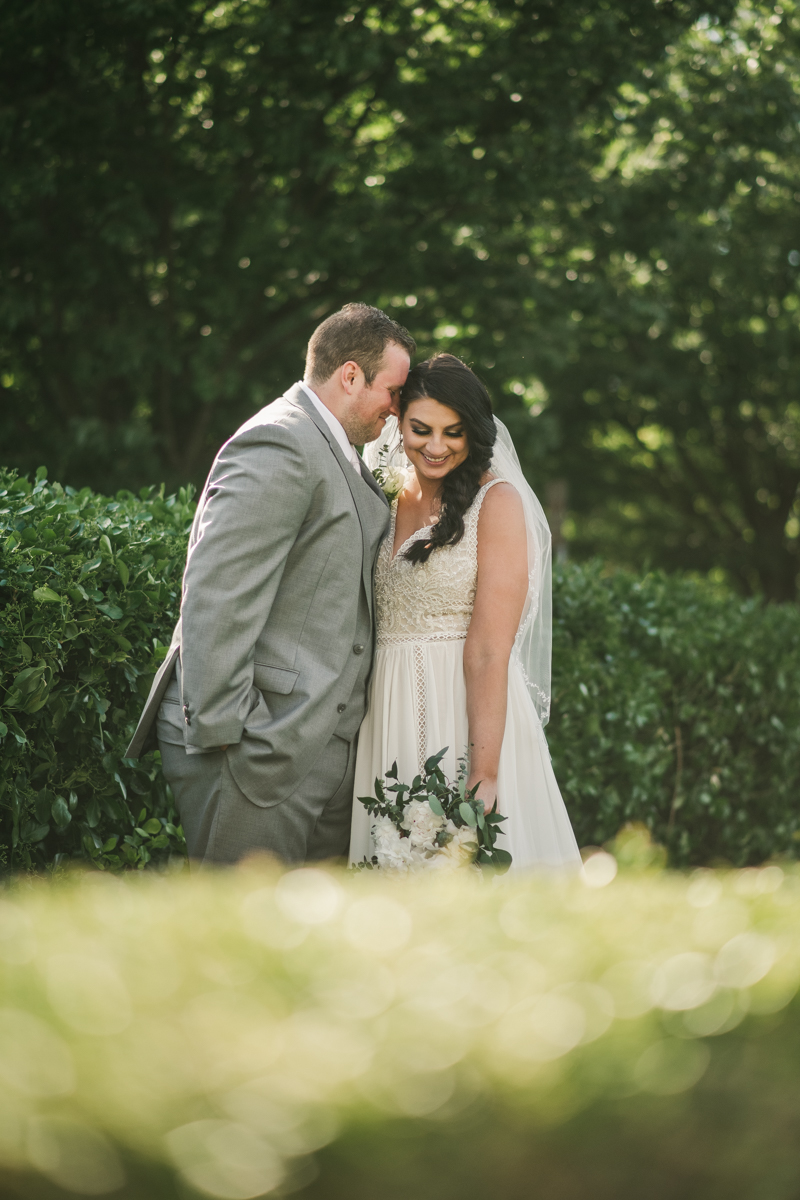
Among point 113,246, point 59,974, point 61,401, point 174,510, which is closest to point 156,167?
point 113,246

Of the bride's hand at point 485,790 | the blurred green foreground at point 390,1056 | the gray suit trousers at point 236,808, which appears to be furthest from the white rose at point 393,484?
the blurred green foreground at point 390,1056

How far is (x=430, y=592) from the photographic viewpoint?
3480mm

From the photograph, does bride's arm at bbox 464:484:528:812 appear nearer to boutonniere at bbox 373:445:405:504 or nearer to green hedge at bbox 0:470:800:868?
boutonniere at bbox 373:445:405:504

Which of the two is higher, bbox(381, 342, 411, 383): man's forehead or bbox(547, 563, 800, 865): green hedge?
bbox(381, 342, 411, 383): man's forehead

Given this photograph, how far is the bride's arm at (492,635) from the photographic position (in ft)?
10.9

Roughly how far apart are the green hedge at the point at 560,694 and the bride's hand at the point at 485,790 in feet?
4.01

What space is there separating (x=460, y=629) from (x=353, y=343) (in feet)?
3.40

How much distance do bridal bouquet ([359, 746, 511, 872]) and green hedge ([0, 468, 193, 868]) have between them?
1033 mm

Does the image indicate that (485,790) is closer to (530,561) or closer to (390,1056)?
(530,561)

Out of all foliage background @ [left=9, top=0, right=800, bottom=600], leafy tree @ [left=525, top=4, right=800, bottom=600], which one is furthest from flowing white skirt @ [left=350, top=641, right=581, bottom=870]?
leafy tree @ [left=525, top=4, right=800, bottom=600]

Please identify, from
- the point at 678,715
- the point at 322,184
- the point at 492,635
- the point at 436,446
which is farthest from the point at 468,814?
the point at 322,184

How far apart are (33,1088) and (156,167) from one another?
811 centimetres

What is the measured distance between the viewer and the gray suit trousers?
10.1 ft

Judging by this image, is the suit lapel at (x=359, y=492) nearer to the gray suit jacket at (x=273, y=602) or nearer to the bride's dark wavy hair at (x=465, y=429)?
the gray suit jacket at (x=273, y=602)
